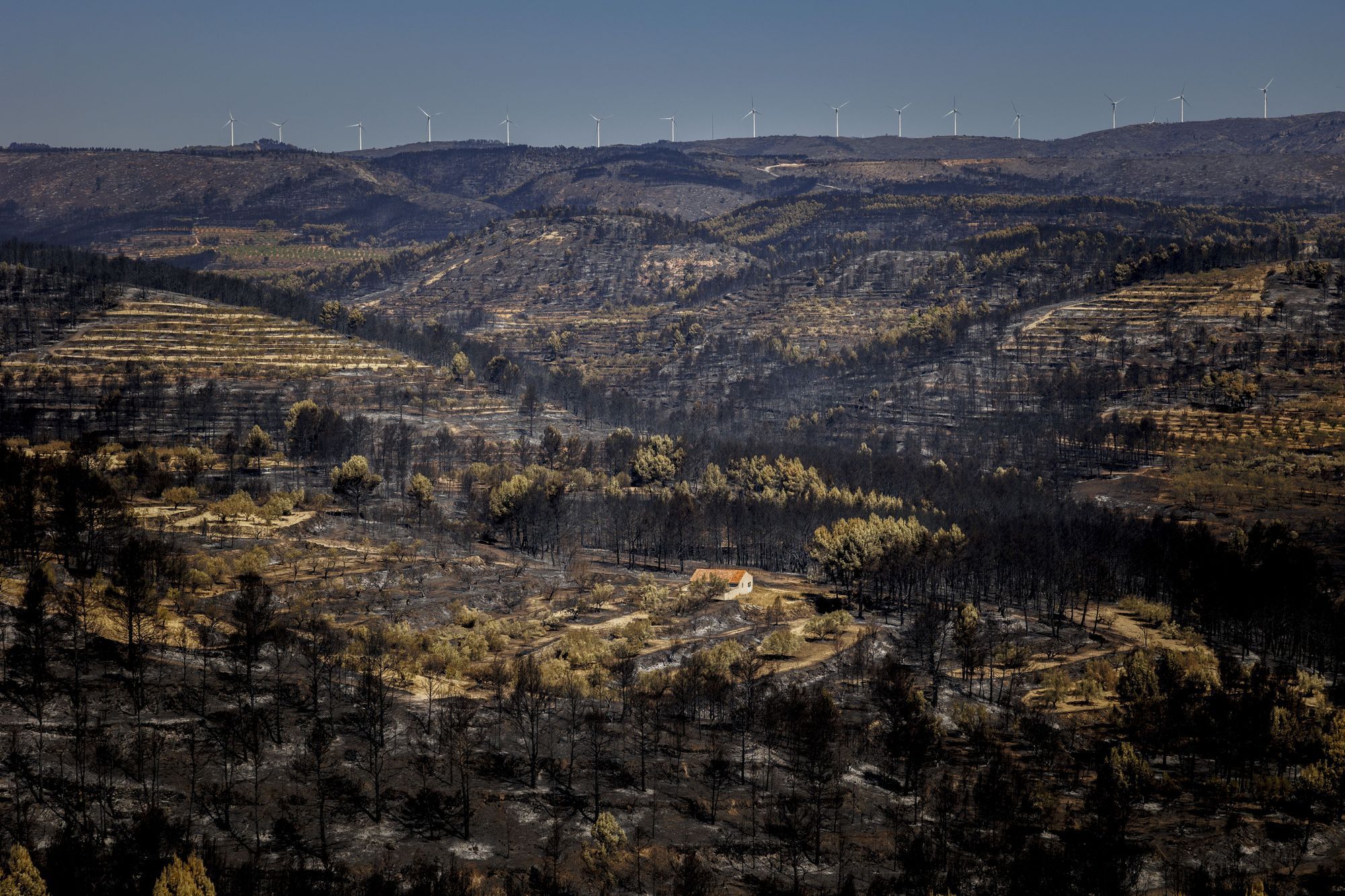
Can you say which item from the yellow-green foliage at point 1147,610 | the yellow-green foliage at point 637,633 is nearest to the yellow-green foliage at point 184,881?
the yellow-green foliage at point 637,633

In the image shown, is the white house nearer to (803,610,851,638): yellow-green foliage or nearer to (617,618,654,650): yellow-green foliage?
(803,610,851,638): yellow-green foliage

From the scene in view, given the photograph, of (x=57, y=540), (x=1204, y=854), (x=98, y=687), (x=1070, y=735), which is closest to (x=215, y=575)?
(x=57, y=540)

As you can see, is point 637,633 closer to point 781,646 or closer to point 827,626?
point 781,646

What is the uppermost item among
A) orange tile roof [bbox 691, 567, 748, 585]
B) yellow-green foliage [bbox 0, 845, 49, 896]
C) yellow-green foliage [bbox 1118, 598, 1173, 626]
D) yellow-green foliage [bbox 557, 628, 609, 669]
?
yellow-green foliage [bbox 0, 845, 49, 896]

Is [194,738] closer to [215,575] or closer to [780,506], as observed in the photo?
[215,575]

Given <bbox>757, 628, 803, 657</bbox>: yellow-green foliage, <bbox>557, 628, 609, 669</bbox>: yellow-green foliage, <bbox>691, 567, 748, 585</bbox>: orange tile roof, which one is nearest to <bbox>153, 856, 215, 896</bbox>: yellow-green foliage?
<bbox>557, 628, 609, 669</bbox>: yellow-green foliage

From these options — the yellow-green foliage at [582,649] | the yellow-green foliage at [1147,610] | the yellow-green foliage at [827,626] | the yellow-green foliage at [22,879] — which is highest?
the yellow-green foliage at [22,879]

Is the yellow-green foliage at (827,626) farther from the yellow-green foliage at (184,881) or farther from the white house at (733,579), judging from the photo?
the yellow-green foliage at (184,881)

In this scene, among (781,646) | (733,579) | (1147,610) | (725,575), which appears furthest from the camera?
(725,575)

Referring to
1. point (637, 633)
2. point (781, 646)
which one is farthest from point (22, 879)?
point (781, 646)

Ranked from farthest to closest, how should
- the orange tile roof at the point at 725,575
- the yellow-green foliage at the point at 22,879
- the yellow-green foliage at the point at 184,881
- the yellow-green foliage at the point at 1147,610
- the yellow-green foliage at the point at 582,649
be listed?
the orange tile roof at the point at 725,575 → the yellow-green foliage at the point at 1147,610 → the yellow-green foliage at the point at 582,649 → the yellow-green foliage at the point at 184,881 → the yellow-green foliage at the point at 22,879

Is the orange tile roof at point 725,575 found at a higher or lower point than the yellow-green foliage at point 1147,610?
higher
